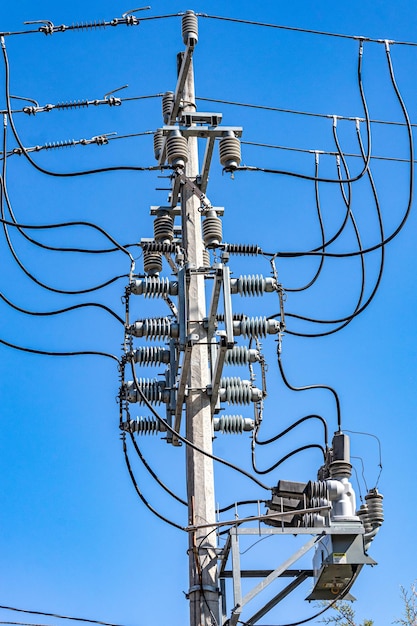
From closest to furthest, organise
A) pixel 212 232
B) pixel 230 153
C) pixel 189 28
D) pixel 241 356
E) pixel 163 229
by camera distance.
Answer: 1. pixel 212 232
2. pixel 241 356
3. pixel 230 153
4. pixel 163 229
5. pixel 189 28

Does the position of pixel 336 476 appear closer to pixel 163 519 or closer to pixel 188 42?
pixel 163 519

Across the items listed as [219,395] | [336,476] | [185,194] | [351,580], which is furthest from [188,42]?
[351,580]

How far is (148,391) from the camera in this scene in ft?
41.9

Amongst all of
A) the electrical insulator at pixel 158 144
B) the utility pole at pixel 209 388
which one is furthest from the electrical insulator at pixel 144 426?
the electrical insulator at pixel 158 144

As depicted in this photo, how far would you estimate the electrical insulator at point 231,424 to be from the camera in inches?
506

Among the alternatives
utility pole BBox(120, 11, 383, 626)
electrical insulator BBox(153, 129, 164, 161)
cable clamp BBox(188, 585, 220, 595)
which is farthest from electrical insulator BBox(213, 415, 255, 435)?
electrical insulator BBox(153, 129, 164, 161)

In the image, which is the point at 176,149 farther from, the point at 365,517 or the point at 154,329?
the point at 365,517

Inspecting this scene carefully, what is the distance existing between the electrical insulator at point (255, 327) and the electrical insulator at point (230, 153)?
1853mm

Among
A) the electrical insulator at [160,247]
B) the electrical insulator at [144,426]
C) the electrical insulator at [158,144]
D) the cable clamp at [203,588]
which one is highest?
the electrical insulator at [158,144]

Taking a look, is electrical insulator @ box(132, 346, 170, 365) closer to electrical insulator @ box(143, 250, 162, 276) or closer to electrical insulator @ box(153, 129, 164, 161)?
electrical insulator @ box(143, 250, 162, 276)

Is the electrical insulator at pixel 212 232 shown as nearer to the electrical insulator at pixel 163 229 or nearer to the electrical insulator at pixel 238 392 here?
the electrical insulator at pixel 163 229

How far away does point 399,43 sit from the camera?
47.7ft

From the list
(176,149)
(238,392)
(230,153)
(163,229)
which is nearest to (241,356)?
(238,392)

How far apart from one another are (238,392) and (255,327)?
72cm
